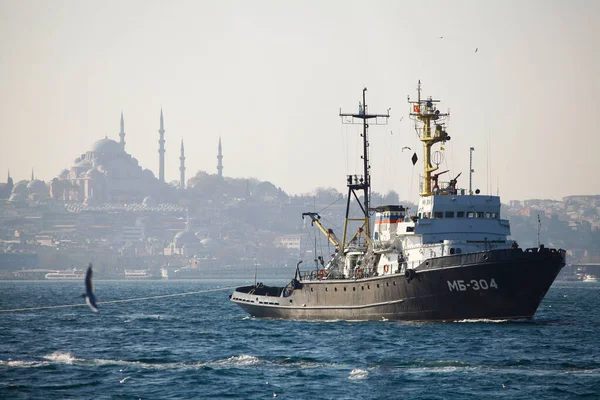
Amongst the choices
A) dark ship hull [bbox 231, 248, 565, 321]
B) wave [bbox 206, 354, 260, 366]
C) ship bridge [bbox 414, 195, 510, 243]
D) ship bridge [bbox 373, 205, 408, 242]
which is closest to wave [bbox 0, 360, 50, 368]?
wave [bbox 206, 354, 260, 366]

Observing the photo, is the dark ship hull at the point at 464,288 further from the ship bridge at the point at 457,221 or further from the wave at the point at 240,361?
the wave at the point at 240,361

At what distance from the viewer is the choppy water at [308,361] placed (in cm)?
4169

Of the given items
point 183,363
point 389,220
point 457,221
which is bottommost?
point 183,363

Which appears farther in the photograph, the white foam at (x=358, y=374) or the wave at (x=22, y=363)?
the wave at (x=22, y=363)

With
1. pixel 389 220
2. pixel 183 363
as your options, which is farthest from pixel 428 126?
pixel 183 363

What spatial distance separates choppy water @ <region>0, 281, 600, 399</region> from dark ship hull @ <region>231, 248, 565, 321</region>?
3.30 feet

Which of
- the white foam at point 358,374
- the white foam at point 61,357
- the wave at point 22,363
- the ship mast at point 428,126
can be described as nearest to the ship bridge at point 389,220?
the ship mast at point 428,126

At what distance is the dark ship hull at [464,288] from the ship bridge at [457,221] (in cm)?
409

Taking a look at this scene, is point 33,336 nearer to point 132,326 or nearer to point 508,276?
point 132,326

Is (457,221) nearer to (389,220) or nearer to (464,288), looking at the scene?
(464,288)

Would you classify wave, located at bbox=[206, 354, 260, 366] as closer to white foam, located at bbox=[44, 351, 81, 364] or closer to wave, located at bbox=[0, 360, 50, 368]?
white foam, located at bbox=[44, 351, 81, 364]

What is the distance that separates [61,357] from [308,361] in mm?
12229

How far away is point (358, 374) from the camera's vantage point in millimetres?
45125

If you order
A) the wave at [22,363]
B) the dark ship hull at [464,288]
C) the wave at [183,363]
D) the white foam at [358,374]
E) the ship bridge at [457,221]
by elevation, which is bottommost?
the white foam at [358,374]
